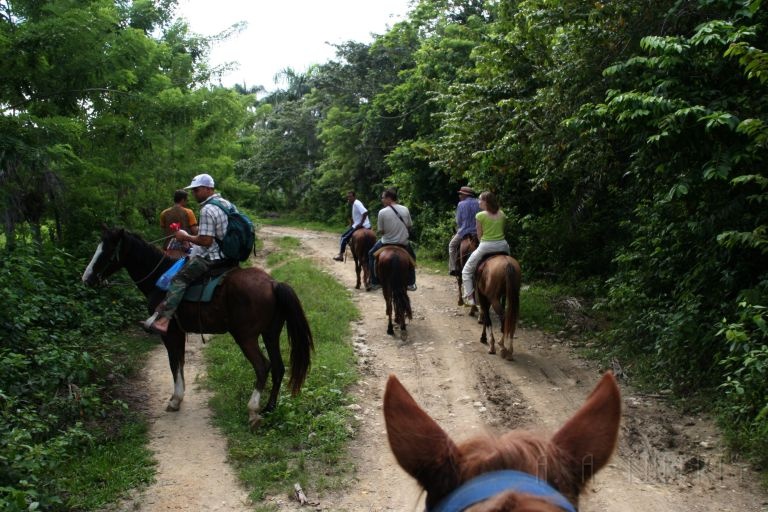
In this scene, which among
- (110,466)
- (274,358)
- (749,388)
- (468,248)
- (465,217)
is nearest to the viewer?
(110,466)

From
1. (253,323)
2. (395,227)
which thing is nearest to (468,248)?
(395,227)

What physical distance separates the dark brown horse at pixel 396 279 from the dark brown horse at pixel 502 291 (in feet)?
4.62

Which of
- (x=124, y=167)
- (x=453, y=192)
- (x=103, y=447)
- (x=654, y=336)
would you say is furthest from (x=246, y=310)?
(x=453, y=192)

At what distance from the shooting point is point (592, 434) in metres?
1.69

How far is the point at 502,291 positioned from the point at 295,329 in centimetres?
345

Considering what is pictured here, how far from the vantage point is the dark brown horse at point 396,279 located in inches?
396

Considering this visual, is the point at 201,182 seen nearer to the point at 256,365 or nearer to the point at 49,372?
the point at 256,365

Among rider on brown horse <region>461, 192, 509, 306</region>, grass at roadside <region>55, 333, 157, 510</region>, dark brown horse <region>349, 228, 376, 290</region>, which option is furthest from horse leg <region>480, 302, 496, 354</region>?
dark brown horse <region>349, 228, 376, 290</region>

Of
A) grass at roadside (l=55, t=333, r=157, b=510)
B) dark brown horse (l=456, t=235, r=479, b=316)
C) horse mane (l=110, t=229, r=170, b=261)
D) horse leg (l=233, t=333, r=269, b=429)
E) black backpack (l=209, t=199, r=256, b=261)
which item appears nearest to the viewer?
grass at roadside (l=55, t=333, r=157, b=510)

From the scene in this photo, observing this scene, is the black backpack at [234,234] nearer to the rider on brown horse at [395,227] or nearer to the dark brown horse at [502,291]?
the dark brown horse at [502,291]

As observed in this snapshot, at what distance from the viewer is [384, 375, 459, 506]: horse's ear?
1.55m

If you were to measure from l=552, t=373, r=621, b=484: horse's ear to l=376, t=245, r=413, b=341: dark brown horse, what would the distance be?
8.24 m

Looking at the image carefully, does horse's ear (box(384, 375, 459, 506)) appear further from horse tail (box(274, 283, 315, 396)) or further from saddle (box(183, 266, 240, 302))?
saddle (box(183, 266, 240, 302))

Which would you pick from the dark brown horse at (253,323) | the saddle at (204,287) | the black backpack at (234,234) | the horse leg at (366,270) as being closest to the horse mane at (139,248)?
the dark brown horse at (253,323)
